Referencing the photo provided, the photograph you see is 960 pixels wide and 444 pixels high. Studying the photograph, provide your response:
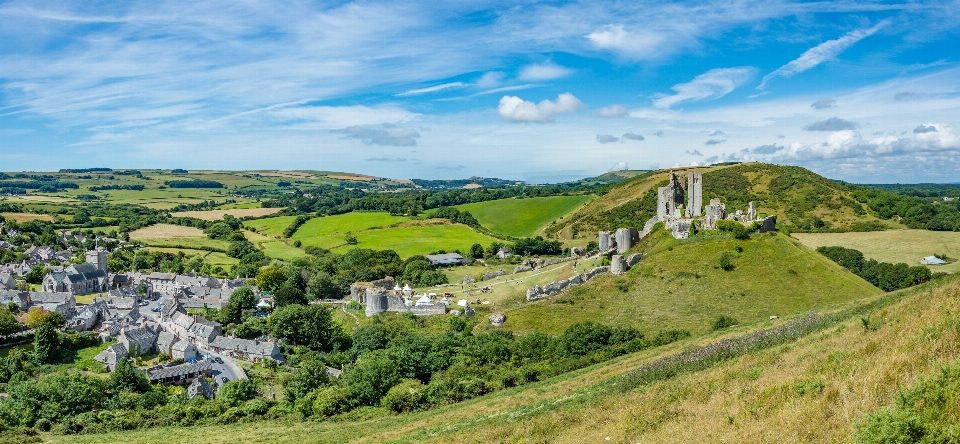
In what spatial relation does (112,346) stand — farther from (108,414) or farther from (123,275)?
(123,275)

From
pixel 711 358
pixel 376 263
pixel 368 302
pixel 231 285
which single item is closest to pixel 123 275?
pixel 231 285

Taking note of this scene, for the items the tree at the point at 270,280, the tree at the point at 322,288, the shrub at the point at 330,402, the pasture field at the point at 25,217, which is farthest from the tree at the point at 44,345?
the pasture field at the point at 25,217

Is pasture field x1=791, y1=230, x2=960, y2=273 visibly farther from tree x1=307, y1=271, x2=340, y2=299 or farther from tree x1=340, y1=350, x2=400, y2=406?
tree x1=307, y1=271, x2=340, y2=299

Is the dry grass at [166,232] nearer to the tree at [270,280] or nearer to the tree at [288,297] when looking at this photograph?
the tree at [270,280]

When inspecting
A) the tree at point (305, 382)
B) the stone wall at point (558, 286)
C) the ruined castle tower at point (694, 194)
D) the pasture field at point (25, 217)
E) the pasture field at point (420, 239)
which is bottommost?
the tree at point (305, 382)

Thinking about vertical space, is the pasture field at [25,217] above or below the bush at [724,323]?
above

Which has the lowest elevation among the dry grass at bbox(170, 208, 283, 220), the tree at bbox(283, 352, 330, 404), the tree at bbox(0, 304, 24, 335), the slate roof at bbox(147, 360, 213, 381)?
the slate roof at bbox(147, 360, 213, 381)

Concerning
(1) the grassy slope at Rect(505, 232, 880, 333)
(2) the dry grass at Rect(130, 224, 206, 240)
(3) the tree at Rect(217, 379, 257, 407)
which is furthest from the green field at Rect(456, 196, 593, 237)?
(3) the tree at Rect(217, 379, 257, 407)
